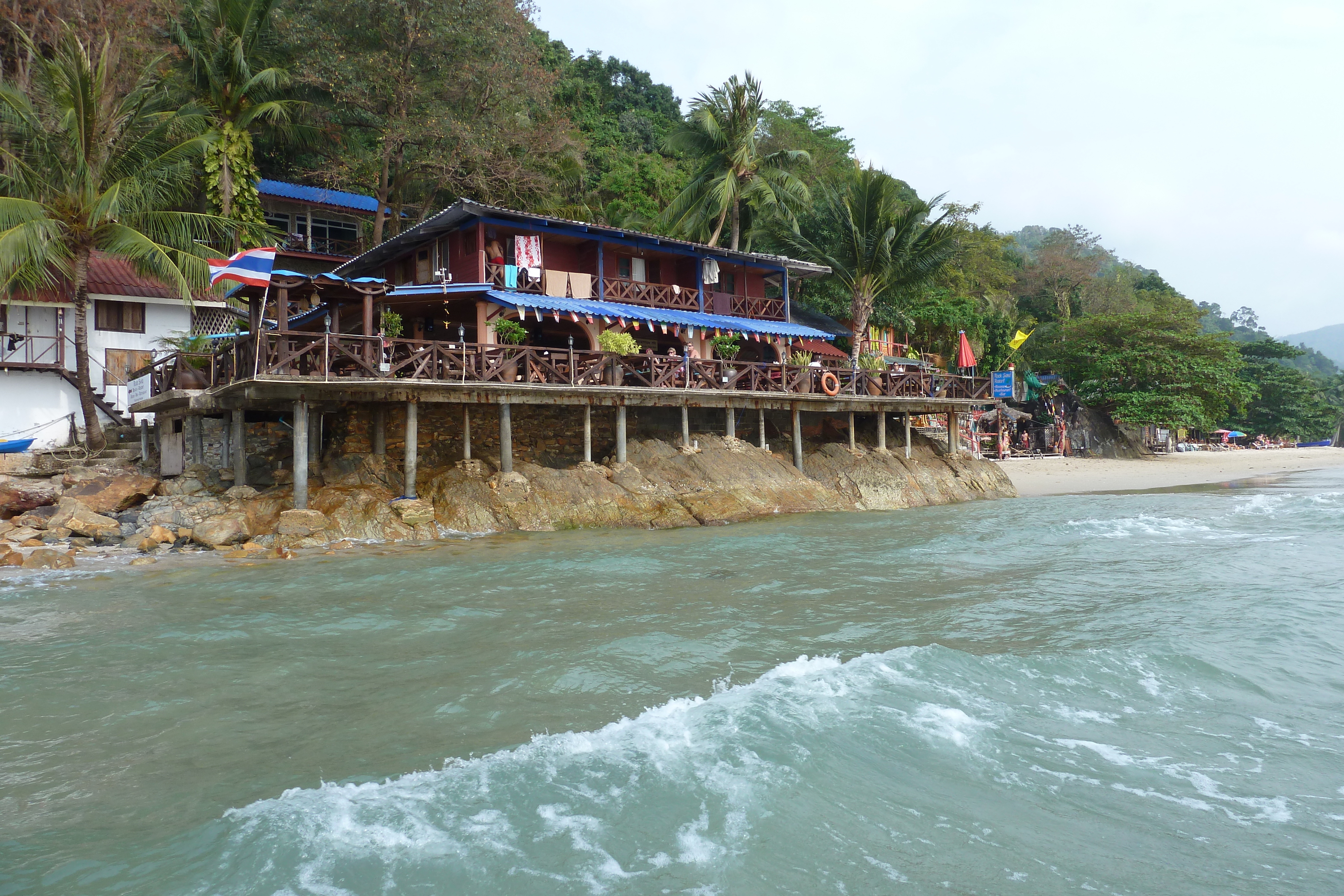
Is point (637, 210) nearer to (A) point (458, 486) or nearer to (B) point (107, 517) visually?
(A) point (458, 486)

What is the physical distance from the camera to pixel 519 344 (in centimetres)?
2050

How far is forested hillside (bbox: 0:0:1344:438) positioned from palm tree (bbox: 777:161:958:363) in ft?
0.24

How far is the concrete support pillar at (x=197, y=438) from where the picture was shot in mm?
19062

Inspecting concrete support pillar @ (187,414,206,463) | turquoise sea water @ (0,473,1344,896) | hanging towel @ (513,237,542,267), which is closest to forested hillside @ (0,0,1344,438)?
hanging towel @ (513,237,542,267)

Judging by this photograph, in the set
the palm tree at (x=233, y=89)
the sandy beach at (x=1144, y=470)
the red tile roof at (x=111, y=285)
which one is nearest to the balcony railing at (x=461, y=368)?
the red tile roof at (x=111, y=285)

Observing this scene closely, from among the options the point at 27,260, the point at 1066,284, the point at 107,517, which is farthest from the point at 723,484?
the point at 1066,284

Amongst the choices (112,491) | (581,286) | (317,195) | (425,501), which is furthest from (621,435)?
(317,195)

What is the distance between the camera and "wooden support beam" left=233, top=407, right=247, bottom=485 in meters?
17.4

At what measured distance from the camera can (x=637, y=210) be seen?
36.9 metres

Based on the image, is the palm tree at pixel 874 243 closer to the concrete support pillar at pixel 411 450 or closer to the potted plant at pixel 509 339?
the potted plant at pixel 509 339

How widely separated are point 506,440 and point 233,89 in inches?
635

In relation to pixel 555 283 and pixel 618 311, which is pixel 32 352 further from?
pixel 618 311

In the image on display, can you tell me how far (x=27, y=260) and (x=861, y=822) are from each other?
2128 cm

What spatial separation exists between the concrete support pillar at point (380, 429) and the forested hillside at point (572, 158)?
397 inches
